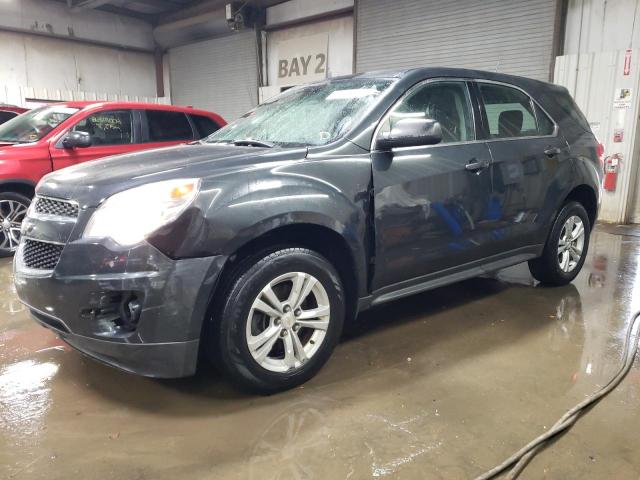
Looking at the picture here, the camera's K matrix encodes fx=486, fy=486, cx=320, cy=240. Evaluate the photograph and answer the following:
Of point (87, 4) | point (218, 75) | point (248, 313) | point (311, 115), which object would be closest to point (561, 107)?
point (311, 115)

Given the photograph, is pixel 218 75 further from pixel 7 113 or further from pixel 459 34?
pixel 459 34

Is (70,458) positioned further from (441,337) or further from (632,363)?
(632,363)

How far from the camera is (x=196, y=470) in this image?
176 cm

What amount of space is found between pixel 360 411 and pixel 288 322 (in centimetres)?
50

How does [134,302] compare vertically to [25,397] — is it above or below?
above

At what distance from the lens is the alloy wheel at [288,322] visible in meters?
2.13

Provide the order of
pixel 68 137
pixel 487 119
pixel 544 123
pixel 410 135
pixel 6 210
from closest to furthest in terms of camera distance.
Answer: pixel 410 135, pixel 487 119, pixel 544 123, pixel 6 210, pixel 68 137

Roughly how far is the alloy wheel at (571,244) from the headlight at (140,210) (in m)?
2.86

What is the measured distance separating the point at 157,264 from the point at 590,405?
1.96 metres

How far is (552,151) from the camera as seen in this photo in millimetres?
3320

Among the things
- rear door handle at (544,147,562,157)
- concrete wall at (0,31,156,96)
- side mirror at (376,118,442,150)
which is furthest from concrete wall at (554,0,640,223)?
concrete wall at (0,31,156,96)

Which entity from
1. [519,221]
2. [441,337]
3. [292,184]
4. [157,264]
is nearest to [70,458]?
[157,264]

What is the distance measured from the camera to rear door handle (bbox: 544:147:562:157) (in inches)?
129

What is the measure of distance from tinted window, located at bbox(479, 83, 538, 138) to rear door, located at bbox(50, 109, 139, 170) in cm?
396
